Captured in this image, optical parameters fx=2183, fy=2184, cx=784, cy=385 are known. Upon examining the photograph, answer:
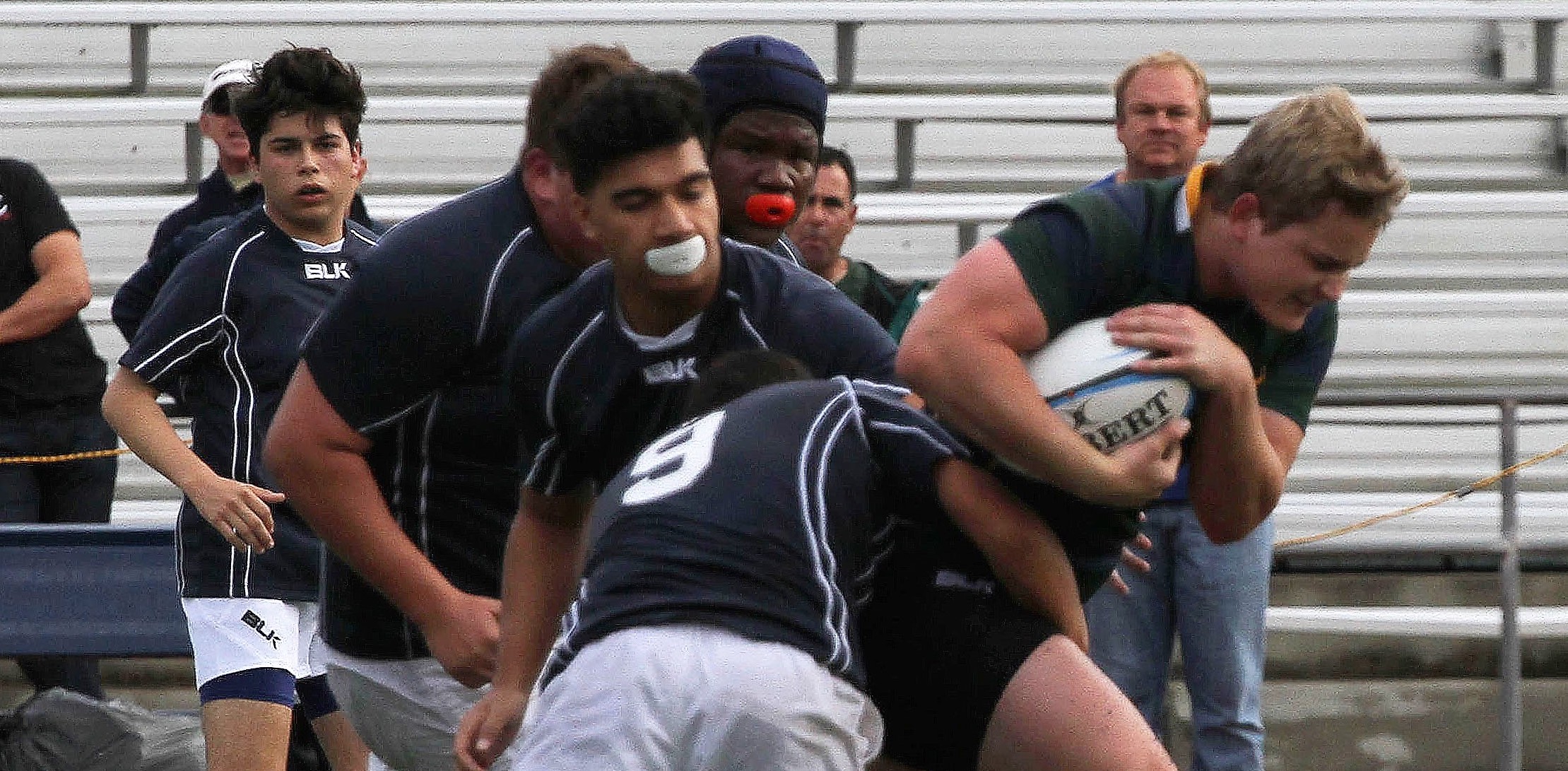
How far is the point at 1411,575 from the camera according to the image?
636 cm

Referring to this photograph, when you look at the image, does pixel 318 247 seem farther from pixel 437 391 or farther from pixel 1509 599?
pixel 1509 599

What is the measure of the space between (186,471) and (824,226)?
1809 mm

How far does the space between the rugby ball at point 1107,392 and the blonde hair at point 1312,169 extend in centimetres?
25

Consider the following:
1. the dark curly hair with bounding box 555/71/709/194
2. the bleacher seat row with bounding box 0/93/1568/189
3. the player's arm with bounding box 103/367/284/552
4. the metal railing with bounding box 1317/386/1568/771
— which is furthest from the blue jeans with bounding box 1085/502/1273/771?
the bleacher seat row with bounding box 0/93/1568/189

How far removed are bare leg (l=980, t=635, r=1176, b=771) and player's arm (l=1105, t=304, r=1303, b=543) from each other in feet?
0.97

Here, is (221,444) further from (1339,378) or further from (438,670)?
(1339,378)

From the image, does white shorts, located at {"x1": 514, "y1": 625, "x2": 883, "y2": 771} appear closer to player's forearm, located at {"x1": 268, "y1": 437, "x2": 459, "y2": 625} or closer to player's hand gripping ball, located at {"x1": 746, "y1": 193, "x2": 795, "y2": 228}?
player's forearm, located at {"x1": 268, "y1": 437, "x2": 459, "y2": 625}

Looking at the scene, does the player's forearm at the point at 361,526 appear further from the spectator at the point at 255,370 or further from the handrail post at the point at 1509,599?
the handrail post at the point at 1509,599

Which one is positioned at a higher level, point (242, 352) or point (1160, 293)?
point (1160, 293)

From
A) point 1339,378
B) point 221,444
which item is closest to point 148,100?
point 221,444

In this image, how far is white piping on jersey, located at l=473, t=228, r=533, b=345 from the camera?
131 inches

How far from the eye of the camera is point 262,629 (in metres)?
4.53

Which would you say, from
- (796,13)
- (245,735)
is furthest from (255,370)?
(796,13)

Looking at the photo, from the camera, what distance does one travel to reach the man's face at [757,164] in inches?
139
